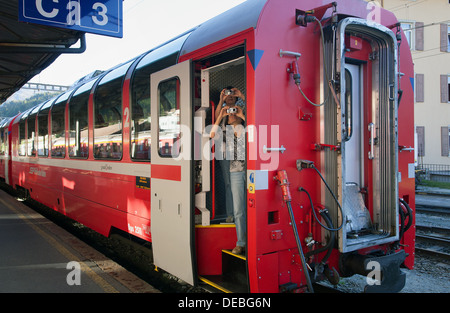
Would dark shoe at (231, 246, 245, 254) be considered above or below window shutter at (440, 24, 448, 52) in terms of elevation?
below

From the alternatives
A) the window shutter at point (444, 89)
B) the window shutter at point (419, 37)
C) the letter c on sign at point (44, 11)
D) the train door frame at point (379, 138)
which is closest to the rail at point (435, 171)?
the window shutter at point (444, 89)

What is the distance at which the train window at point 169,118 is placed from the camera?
4.16 metres

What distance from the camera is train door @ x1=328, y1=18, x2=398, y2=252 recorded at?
386cm

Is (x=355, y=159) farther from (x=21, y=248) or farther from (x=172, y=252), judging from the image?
(x=21, y=248)

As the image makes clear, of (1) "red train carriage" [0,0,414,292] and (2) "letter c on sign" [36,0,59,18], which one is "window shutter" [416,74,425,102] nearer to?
(1) "red train carriage" [0,0,414,292]

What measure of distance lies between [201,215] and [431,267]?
382 cm

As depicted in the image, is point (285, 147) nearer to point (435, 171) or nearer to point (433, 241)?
point (433, 241)

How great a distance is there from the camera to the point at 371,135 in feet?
13.1

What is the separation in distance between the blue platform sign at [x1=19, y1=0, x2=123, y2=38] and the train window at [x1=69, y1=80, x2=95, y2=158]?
1.22 meters

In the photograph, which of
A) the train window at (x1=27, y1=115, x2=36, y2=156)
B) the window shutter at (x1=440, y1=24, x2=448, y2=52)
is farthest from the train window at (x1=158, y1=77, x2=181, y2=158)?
the window shutter at (x1=440, y1=24, x2=448, y2=52)

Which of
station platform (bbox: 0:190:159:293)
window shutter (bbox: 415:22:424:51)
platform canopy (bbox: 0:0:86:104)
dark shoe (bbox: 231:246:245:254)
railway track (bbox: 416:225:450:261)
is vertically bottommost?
railway track (bbox: 416:225:450:261)

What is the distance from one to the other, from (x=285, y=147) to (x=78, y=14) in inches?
167

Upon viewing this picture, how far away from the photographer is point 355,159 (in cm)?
Answer: 406
